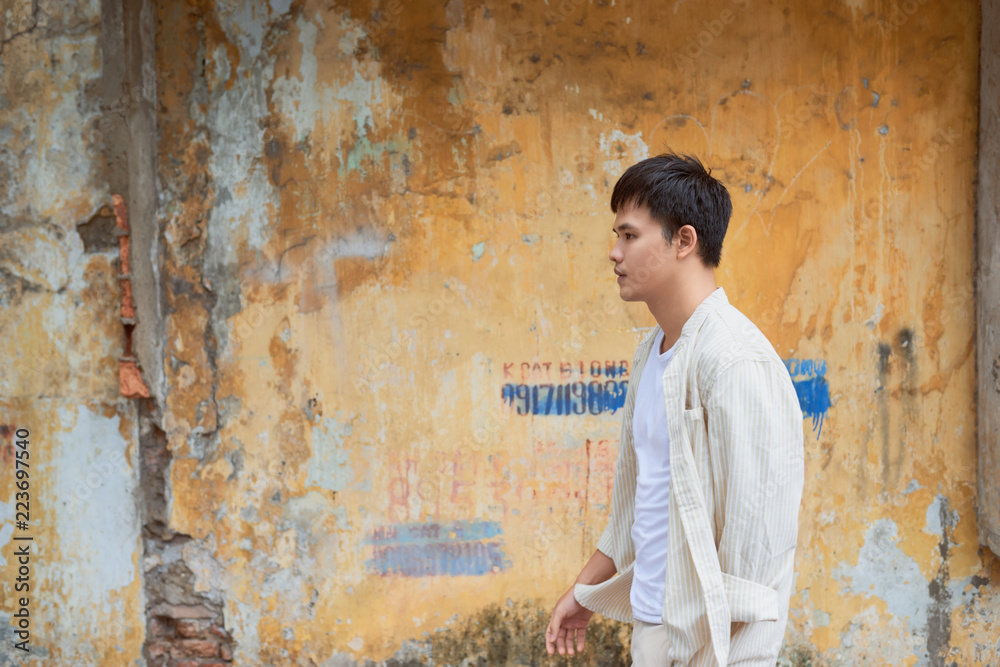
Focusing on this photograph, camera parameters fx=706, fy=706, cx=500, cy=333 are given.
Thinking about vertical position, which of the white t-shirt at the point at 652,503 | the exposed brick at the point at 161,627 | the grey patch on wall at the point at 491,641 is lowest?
the grey patch on wall at the point at 491,641

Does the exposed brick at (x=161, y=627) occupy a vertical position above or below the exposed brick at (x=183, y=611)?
below

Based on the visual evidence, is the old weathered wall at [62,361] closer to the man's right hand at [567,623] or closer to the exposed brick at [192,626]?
the exposed brick at [192,626]

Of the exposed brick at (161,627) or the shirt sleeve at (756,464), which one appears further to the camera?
the exposed brick at (161,627)

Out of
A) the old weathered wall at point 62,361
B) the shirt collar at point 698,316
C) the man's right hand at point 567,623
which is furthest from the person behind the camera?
the old weathered wall at point 62,361

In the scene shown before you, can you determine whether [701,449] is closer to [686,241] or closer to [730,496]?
[730,496]

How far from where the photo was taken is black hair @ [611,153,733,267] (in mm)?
1617

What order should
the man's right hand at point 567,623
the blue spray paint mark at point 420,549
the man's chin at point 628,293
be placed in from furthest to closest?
1. the blue spray paint mark at point 420,549
2. the man's right hand at point 567,623
3. the man's chin at point 628,293

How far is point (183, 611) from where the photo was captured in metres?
3.04

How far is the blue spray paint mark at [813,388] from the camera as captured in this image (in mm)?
3061

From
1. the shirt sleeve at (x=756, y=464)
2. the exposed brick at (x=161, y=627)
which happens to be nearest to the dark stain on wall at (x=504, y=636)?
the exposed brick at (x=161, y=627)

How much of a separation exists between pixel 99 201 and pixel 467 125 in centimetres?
156

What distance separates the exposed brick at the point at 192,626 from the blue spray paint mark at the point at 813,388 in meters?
2.75

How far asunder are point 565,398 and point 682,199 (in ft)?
5.05

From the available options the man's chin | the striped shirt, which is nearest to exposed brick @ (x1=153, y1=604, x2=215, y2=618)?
the striped shirt
